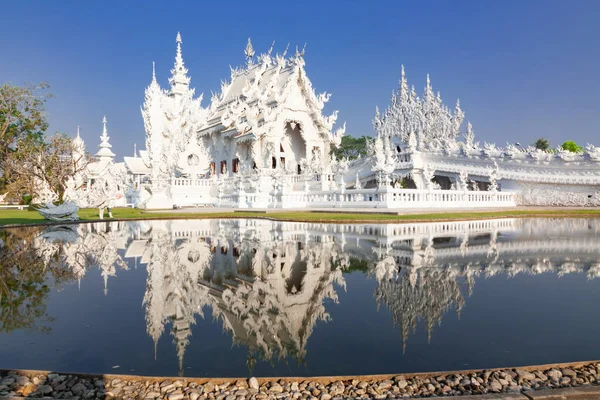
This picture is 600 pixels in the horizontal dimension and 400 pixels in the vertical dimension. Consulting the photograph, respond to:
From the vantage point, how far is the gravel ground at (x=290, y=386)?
2473mm

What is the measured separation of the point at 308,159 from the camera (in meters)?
32.4

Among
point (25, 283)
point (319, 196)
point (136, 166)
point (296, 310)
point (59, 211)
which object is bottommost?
point (296, 310)

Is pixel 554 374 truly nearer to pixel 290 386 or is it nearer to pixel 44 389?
pixel 290 386

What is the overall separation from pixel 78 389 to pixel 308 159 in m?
30.2

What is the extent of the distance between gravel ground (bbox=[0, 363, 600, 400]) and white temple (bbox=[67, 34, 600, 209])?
629 inches

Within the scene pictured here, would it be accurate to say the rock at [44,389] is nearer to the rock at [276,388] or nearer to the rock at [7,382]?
the rock at [7,382]

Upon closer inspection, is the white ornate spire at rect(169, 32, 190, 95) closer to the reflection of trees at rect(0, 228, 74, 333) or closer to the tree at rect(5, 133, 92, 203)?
the tree at rect(5, 133, 92, 203)

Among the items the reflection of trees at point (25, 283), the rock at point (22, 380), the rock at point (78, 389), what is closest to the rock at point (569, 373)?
the rock at point (78, 389)

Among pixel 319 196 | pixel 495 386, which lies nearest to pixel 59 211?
pixel 319 196

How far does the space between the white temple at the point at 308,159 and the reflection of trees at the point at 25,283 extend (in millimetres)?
14055

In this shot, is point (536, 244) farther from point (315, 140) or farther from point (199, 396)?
point (315, 140)

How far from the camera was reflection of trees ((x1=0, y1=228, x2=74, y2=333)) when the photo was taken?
3.98 m

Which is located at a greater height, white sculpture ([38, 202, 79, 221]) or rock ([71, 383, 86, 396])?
white sculpture ([38, 202, 79, 221])

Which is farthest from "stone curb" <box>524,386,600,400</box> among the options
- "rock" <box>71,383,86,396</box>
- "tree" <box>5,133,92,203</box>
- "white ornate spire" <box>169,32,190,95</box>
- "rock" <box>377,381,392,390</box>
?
"white ornate spire" <box>169,32,190,95</box>
